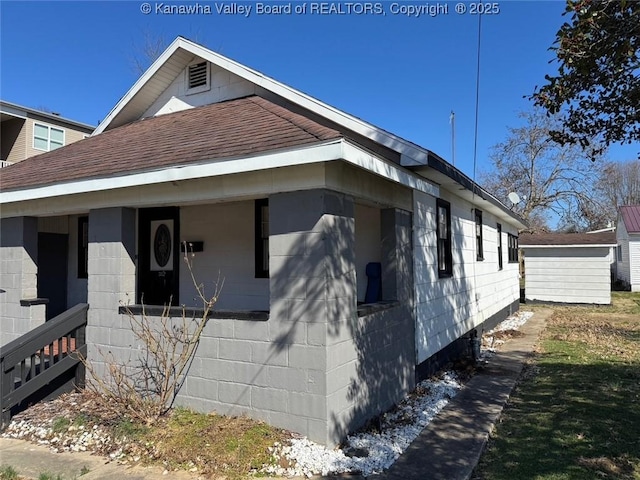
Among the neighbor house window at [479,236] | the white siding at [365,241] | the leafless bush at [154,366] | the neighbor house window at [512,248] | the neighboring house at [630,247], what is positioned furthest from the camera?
the neighboring house at [630,247]

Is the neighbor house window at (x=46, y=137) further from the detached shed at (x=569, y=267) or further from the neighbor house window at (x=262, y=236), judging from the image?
the detached shed at (x=569, y=267)

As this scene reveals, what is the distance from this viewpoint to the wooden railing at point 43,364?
526 cm

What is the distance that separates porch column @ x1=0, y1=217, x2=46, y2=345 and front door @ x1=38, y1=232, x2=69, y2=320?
170 centimetres

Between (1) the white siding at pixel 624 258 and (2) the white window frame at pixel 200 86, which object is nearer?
(2) the white window frame at pixel 200 86

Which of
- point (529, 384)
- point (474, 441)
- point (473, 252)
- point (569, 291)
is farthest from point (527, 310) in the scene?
point (474, 441)

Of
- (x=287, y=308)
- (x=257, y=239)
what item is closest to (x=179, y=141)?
(x=257, y=239)

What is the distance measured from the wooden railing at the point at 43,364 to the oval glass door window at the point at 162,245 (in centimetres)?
164

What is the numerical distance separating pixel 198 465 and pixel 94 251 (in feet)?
10.8

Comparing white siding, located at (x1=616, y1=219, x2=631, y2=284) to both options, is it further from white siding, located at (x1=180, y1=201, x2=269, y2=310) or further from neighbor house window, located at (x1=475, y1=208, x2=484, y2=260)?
white siding, located at (x1=180, y1=201, x2=269, y2=310)

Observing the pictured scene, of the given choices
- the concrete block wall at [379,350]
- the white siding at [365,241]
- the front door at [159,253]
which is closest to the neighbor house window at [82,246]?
the front door at [159,253]

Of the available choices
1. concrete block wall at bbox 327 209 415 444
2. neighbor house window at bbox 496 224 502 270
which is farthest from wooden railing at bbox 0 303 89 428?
neighbor house window at bbox 496 224 502 270

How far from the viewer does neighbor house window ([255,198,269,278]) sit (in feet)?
22.2

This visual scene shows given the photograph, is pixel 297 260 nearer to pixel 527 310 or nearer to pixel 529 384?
pixel 529 384

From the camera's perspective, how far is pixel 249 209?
23.4 feet
